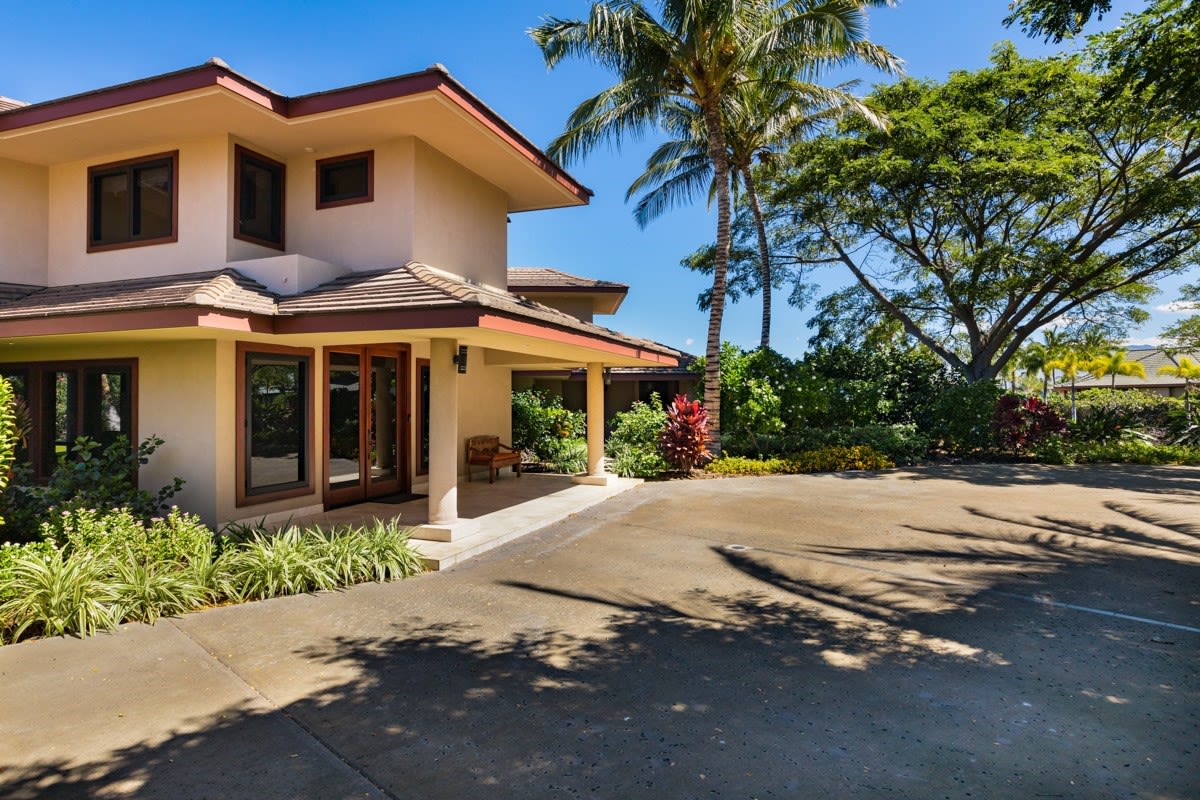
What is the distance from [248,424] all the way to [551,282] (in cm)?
1283

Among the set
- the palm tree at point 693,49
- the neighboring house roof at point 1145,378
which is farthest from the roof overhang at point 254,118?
the neighboring house roof at point 1145,378

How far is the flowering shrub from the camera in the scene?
54.3 feet

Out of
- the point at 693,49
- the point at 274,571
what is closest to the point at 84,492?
the point at 274,571

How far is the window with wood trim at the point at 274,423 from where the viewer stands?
8602 mm

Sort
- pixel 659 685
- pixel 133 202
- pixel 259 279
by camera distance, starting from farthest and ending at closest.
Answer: pixel 133 202
pixel 259 279
pixel 659 685

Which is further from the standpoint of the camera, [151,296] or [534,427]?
[534,427]

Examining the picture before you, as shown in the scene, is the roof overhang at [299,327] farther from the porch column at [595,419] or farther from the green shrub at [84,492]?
the porch column at [595,419]

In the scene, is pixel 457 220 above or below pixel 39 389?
above

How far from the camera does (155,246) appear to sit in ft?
31.2

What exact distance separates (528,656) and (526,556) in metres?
3.01

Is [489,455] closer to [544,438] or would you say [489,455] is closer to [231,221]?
[544,438]

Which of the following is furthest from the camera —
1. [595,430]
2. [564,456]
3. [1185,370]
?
[1185,370]

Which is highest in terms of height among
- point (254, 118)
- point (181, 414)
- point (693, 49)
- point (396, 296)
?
point (693, 49)

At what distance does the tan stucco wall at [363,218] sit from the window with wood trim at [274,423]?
5.55 feet
